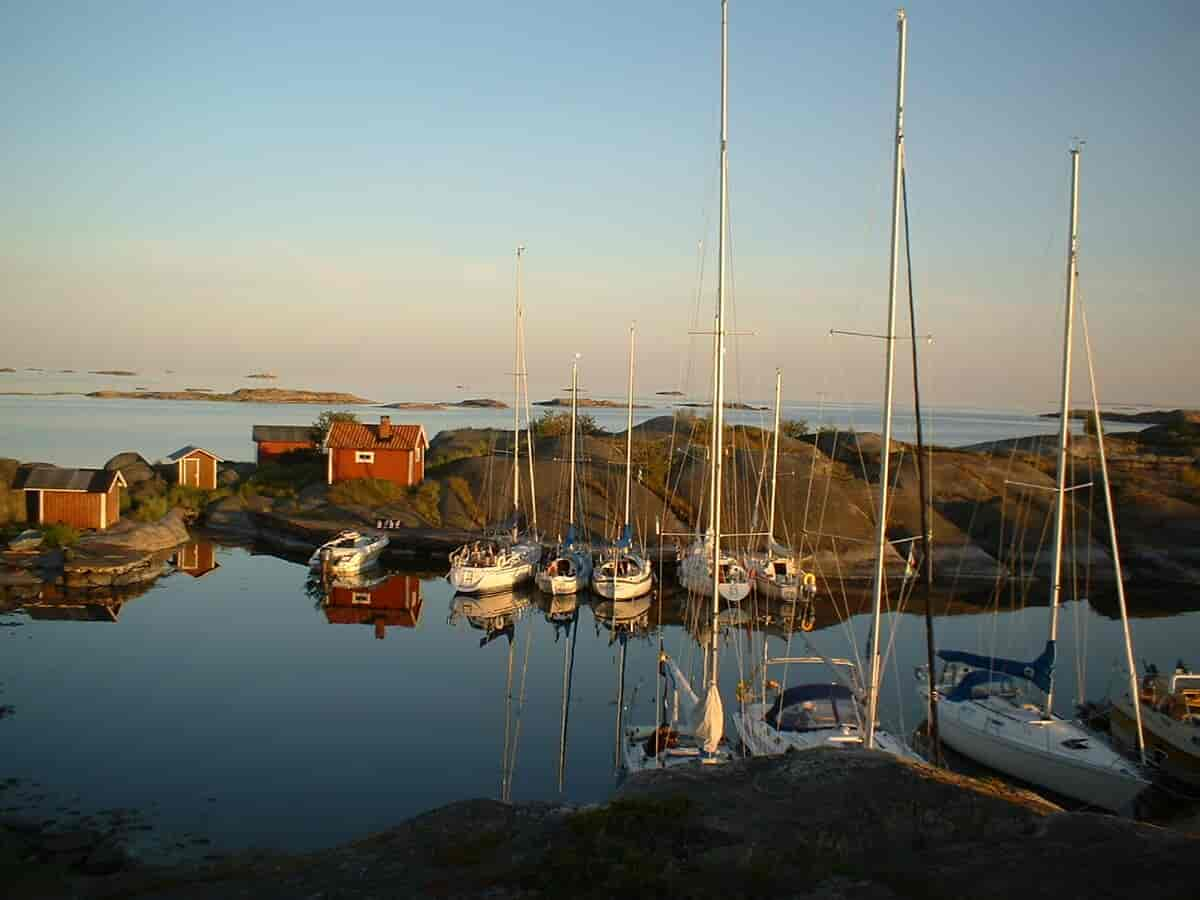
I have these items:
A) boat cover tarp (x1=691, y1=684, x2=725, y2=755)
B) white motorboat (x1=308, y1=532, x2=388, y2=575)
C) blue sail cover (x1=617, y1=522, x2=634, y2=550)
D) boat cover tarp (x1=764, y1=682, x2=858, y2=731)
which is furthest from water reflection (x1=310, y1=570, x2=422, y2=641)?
boat cover tarp (x1=691, y1=684, x2=725, y2=755)

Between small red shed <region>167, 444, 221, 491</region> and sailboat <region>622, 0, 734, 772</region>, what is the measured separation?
112 feet

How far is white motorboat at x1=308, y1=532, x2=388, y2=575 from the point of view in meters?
35.8

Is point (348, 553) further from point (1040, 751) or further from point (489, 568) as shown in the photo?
point (1040, 751)

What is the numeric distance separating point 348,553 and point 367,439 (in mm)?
12182

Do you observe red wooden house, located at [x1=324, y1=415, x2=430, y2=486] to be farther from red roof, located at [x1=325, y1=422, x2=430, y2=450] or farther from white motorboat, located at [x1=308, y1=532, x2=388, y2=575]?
white motorboat, located at [x1=308, y1=532, x2=388, y2=575]

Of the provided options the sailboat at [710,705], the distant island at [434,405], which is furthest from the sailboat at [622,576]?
the distant island at [434,405]

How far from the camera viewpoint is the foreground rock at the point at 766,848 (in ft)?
28.4

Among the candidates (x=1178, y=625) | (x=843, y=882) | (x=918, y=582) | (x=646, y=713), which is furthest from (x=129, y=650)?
(x=1178, y=625)

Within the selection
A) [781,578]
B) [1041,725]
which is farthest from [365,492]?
[1041,725]

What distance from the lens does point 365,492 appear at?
45656mm

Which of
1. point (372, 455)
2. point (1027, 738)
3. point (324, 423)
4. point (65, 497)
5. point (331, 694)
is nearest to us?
point (1027, 738)

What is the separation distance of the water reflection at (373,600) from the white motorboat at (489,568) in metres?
1.58

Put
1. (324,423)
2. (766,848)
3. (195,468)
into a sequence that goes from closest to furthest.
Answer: (766,848)
(195,468)
(324,423)

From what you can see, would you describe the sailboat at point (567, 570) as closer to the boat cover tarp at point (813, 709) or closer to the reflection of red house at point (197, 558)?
the reflection of red house at point (197, 558)
